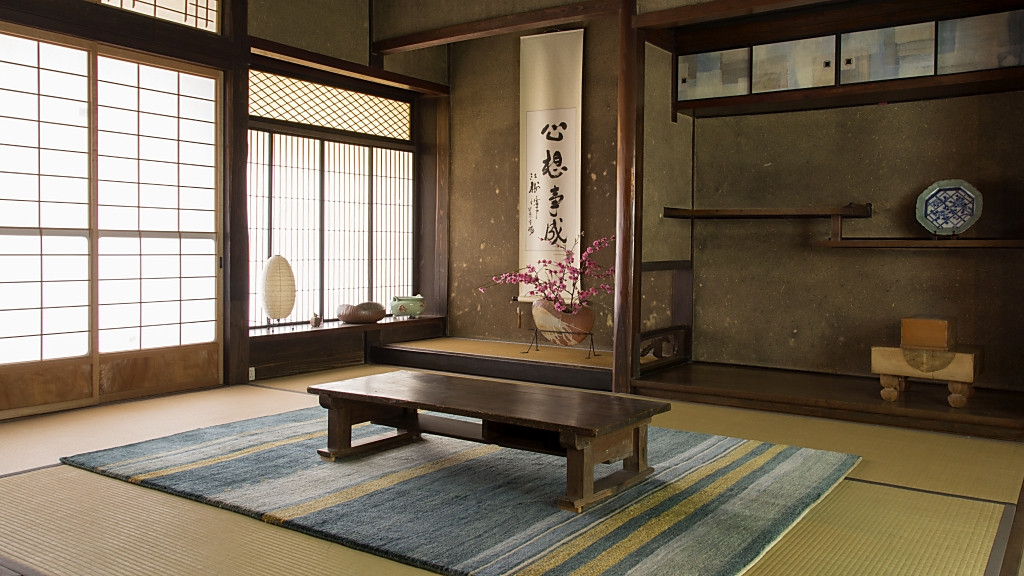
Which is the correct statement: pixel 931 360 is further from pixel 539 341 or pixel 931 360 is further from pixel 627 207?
pixel 539 341

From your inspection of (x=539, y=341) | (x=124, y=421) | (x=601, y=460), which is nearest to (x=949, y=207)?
(x=601, y=460)

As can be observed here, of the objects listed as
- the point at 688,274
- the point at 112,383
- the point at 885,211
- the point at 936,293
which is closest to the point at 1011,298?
the point at 936,293

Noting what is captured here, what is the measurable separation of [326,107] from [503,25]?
1679 mm

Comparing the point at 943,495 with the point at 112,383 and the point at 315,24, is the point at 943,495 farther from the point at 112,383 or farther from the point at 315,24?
the point at 315,24

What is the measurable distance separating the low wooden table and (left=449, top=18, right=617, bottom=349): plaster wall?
2.97 m

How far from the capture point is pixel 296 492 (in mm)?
3094

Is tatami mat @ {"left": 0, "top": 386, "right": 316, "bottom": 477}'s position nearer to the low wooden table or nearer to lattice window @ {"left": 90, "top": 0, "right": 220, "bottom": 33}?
the low wooden table

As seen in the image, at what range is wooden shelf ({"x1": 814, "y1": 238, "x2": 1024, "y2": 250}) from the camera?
443 cm

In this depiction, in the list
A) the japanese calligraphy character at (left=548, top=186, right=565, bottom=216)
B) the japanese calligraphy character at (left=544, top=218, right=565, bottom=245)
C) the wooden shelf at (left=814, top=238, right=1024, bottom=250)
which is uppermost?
the japanese calligraphy character at (left=548, top=186, right=565, bottom=216)

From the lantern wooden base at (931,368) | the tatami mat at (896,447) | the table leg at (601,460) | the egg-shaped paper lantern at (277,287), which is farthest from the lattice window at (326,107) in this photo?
the lantern wooden base at (931,368)

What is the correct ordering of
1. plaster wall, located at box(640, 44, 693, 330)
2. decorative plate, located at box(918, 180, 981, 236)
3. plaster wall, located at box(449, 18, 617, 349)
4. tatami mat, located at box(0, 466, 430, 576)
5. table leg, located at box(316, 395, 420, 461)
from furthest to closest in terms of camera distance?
plaster wall, located at box(449, 18, 617, 349), plaster wall, located at box(640, 44, 693, 330), decorative plate, located at box(918, 180, 981, 236), table leg, located at box(316, 395, 420, 461), tatami mat, located at box(0, 466, 430, 576)

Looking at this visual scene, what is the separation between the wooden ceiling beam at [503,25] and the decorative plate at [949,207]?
226 centimetres

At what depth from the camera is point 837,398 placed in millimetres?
4559

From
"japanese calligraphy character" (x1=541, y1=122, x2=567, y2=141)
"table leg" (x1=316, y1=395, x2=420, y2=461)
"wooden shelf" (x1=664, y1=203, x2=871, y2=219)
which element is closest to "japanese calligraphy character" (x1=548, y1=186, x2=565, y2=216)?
"japanese calligraphy character" (x1=541, y1=122, x2=567, y2=141)
